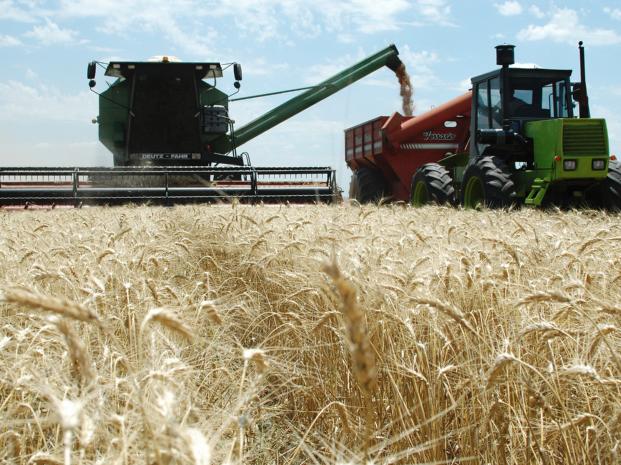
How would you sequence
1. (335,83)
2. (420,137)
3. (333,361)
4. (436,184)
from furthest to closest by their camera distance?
(335,83)
(420,137)
(436,184)
(333,361)

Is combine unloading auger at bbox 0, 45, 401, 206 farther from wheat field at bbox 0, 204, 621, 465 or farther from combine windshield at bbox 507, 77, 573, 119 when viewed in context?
wheat field at bbox 0, 204, 621, 465

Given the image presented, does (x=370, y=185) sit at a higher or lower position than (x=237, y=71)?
lower

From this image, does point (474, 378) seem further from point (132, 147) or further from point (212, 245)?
point (132, 147)

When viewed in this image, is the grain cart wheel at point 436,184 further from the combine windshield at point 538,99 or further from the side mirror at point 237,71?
the side mirror at point 237,71

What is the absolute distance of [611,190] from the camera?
9.12 metres

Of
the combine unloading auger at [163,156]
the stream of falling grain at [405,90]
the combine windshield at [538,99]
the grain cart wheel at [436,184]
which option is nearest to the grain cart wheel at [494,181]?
the combine windshield at [538,99]

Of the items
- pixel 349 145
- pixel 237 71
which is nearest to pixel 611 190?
pixel 237 71

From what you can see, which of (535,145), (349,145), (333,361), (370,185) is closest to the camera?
(333,361)

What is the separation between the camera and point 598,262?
335cm

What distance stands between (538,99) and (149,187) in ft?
20.6

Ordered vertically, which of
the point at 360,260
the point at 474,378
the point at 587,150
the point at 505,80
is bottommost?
the point at 474,378

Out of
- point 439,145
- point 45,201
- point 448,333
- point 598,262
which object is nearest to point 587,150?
point 439,145

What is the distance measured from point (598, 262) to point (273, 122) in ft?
45.8

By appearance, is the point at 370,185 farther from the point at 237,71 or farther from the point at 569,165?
the point at 569,165
